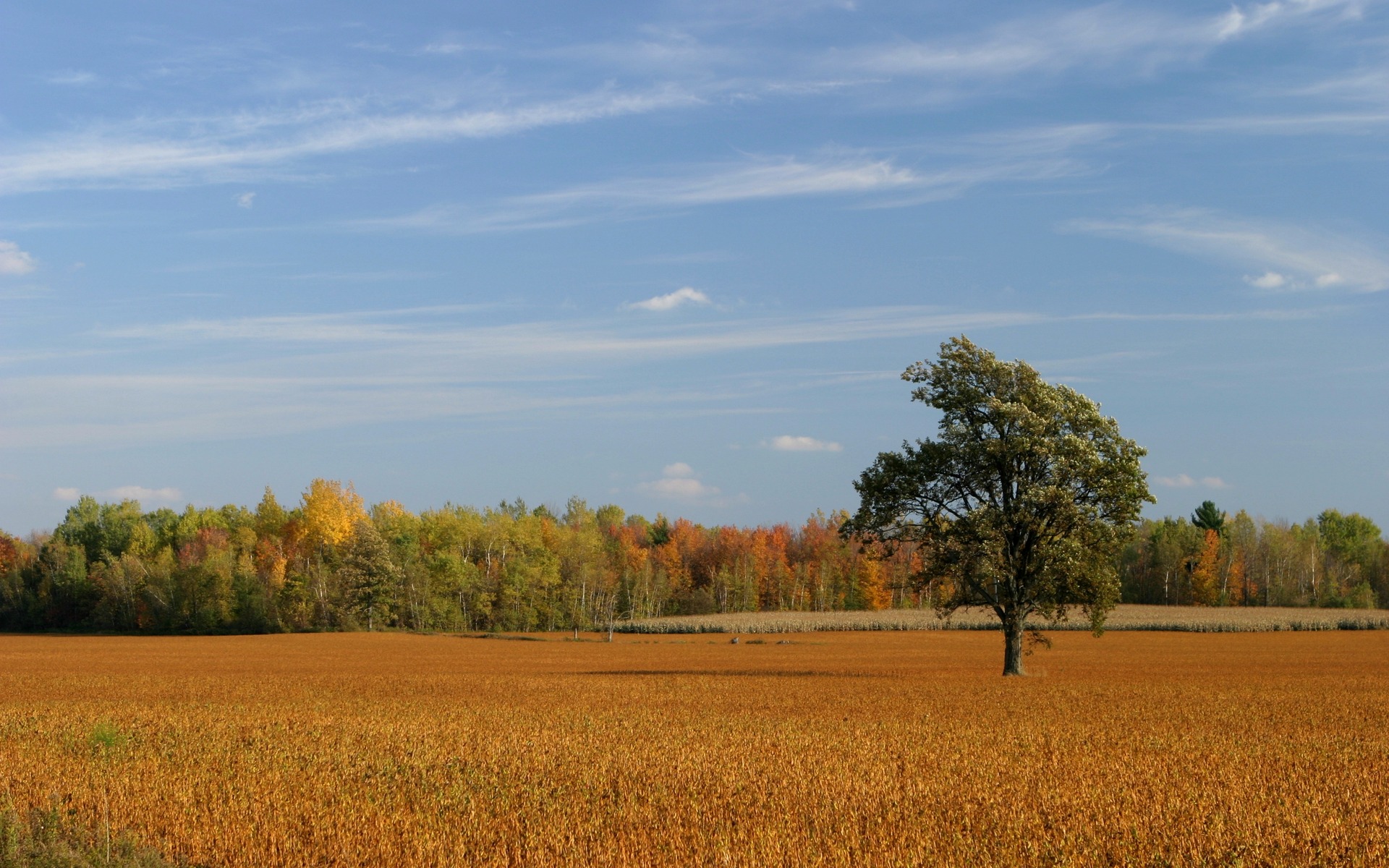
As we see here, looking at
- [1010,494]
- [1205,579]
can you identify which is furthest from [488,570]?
[1010,494]

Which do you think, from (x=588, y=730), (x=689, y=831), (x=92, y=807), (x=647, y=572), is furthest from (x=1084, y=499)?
(x=647, y=572)

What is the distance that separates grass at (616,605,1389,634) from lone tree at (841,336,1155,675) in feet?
220

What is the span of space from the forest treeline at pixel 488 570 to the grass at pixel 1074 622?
235 inches

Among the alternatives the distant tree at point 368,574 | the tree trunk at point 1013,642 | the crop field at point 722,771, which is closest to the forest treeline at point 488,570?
the distant tree at point 368,574

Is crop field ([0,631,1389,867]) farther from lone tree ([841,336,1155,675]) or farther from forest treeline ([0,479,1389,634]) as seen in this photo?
forest treeline ([0,479,1389,634])

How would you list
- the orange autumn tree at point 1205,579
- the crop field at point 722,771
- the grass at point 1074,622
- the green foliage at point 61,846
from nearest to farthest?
the green foliage at point 61,846 < the crop field at point 722,771 < the grass at point 1074,622 < the orange autumn tree at point 1205,579

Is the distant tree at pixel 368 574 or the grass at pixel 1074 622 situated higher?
the distant tree at pixel 368 574

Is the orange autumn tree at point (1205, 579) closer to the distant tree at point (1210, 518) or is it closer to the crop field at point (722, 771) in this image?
the distant tree at point (1210, 518)

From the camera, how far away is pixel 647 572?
14362cm

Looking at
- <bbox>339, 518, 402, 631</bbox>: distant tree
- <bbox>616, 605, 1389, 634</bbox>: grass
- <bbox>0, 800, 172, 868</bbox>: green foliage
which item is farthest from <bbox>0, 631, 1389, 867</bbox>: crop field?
<bbox>339, 518, 402, 631</bbox>: distant tree

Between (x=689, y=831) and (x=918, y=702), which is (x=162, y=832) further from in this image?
(x=918, y=702)

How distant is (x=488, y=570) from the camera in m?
133

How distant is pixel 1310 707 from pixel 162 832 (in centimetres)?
2558

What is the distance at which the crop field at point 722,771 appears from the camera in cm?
1147
